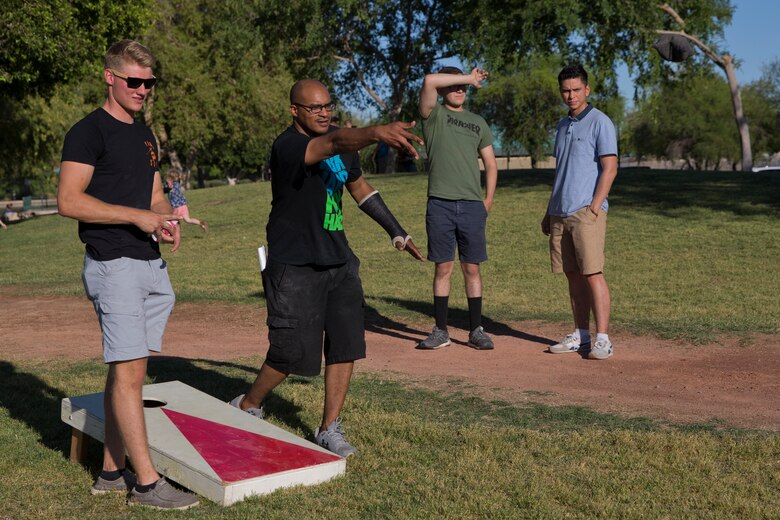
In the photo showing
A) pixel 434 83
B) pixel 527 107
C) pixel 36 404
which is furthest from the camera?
pixel 527 107

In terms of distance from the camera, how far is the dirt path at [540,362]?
20.1 feet

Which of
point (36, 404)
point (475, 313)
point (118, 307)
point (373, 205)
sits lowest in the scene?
point (36, 404)

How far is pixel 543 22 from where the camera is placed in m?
22.8

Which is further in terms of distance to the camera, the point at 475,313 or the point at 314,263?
the point at 475,313

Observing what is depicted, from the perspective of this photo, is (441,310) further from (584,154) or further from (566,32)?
(566,32)

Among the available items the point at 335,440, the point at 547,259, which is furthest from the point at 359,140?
the point at 547,259

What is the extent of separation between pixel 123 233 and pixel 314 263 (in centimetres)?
113

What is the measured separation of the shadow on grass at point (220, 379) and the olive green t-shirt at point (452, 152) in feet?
7.30

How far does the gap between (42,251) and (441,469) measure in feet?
62.5

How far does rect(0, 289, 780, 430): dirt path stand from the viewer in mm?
6121

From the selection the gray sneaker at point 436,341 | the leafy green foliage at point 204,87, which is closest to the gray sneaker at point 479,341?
the gray sneaker at point 436,341

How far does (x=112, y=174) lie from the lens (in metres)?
→ 4.24

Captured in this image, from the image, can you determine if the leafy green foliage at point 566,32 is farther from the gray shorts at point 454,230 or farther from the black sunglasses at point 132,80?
the black sunglasses at point 132,80

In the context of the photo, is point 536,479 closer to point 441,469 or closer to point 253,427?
point 441,469
